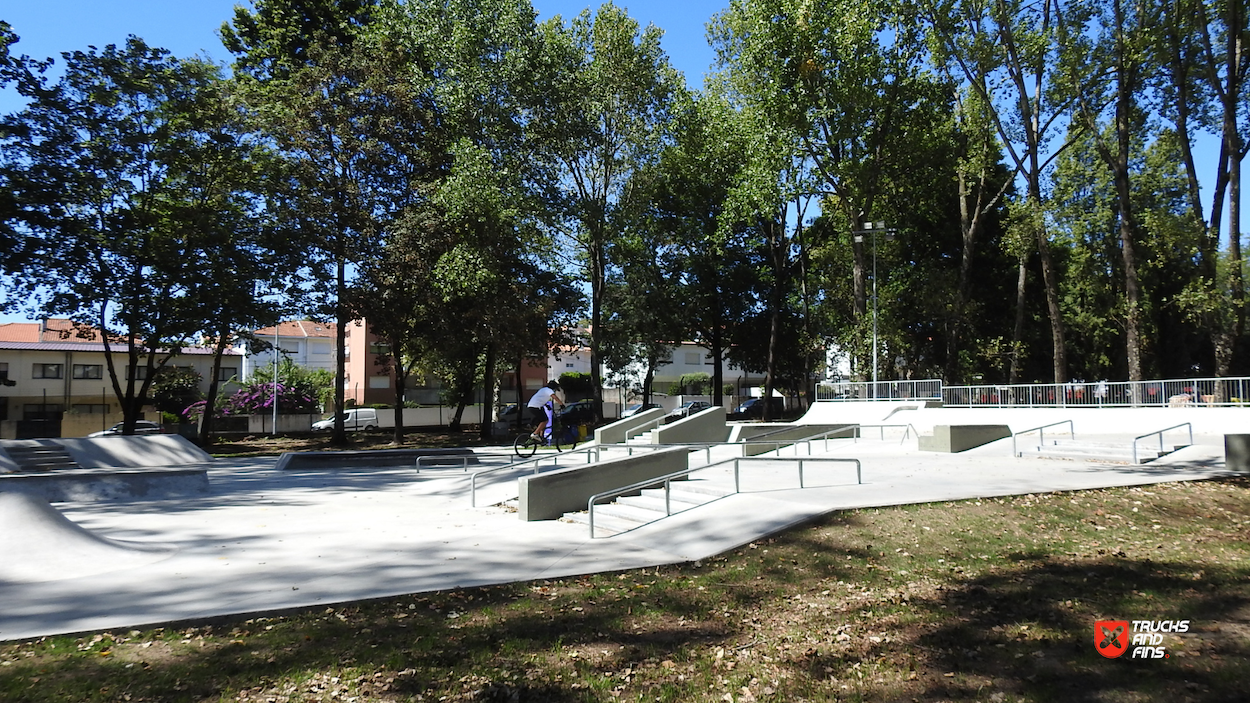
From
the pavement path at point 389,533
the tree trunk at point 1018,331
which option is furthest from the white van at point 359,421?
the tree trunk at point 1018,331

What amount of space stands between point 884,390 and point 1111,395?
8.17 meters

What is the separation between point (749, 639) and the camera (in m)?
5.73

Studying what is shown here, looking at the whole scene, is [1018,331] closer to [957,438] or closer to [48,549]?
[957,438]

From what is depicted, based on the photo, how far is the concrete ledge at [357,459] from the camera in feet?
63.3

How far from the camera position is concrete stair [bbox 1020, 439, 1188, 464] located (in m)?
15.2

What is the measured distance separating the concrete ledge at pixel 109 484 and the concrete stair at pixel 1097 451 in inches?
706

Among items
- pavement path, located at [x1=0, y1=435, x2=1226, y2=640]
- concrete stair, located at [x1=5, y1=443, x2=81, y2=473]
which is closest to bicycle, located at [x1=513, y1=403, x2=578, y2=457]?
pavement path, located at [x1=0, y1=435, x2=1226, y2=640]

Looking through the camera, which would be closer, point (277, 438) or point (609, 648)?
point (609, 648)

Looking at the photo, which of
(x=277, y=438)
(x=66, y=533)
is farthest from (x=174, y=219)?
(x=66, y=533)

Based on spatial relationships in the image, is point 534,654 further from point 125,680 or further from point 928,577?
point 928,577

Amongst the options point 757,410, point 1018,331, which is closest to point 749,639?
point 1018,331

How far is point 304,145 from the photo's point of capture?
88.7ft

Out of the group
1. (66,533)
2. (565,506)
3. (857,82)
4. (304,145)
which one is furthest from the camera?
(857,82)

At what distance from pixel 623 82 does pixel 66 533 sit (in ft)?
87.7
